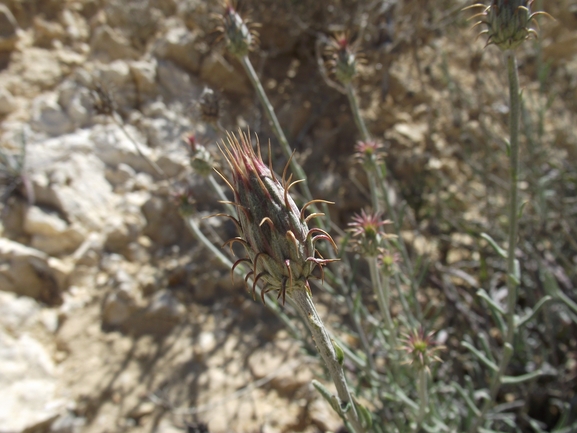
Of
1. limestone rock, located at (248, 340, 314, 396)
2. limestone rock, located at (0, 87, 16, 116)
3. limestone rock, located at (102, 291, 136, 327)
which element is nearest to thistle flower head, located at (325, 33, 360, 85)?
limestone rock, located at (248, 340, 314, 396)

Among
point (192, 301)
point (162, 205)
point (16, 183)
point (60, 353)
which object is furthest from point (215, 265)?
point (16, 183)

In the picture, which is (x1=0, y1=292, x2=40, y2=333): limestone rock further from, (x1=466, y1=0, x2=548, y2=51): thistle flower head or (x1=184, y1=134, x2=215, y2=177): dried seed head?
(x1=466, y1=0, x2=548, y2=51): thistle flower head

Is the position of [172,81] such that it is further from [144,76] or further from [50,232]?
[50,232]

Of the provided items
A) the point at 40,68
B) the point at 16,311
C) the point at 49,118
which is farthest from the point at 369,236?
the point at 40,68

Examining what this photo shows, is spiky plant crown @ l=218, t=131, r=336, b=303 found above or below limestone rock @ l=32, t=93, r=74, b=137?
below

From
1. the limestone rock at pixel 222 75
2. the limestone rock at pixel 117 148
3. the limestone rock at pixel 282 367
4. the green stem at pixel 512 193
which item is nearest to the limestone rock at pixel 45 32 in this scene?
the limestone rock at pixel 117 148

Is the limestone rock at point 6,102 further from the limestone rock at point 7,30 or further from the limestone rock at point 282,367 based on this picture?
the limestone rock at point 282,367
